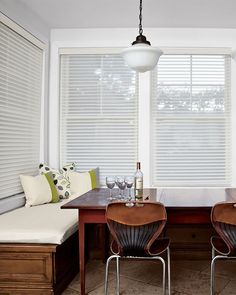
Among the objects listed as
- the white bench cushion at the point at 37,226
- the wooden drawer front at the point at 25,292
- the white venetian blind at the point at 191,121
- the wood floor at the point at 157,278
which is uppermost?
the white venetian blind at the point at 191,121

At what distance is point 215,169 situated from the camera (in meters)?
4.51

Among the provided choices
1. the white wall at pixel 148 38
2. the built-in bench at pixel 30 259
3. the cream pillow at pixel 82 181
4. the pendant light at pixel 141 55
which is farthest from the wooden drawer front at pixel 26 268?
the white wall at pixel 148 38

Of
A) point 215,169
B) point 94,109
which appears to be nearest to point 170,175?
point 215,169

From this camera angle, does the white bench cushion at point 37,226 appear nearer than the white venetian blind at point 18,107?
Yes

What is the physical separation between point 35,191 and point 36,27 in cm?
203

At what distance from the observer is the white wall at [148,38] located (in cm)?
446

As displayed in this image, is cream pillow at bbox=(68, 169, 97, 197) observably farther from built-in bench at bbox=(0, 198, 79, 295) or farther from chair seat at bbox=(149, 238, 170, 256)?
chair seat at bbox=(149, 238, 170, 256)

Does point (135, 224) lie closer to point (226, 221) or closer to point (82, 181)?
point (226, 221)

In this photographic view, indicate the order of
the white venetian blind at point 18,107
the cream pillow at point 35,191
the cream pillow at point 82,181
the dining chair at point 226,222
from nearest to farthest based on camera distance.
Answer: the dining chair at point 226,222 → the white venetian blind at point 18,107 → the cream pillow at point 35,191 → the cream pillow at point 82,181

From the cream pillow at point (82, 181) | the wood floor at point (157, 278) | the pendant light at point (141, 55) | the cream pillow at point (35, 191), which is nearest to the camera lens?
the pendant light at point (141, 55)

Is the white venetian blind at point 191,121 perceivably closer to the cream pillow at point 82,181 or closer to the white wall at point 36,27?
the cream pillow at point 82,181

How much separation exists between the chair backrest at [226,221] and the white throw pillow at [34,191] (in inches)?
80.7

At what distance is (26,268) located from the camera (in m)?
2.67

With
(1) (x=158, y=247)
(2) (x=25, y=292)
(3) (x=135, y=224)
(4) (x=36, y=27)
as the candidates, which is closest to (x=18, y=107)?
(4) (x=36, y=27)
